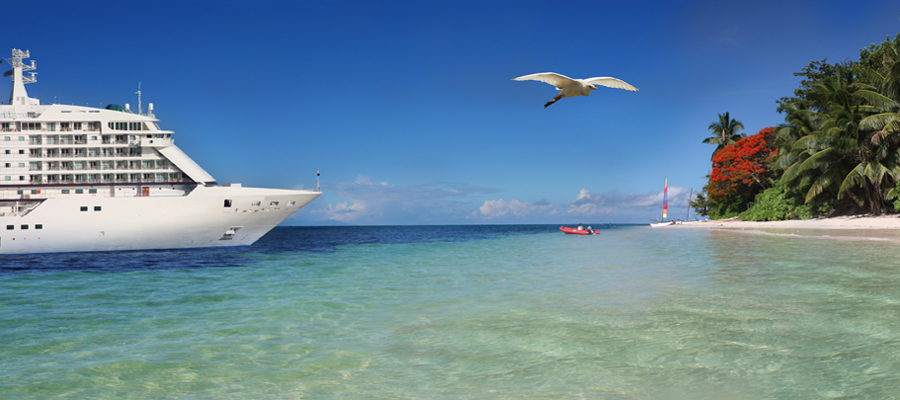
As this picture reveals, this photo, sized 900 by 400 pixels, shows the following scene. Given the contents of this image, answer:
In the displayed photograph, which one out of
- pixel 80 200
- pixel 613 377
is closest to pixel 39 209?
pixel 80 200

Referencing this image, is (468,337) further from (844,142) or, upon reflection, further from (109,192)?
(844,142)

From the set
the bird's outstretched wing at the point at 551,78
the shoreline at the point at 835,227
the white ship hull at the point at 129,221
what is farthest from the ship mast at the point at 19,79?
the shoreline at the point at 835,227

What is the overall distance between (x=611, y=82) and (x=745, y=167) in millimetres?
40654

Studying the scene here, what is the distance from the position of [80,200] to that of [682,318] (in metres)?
29.7

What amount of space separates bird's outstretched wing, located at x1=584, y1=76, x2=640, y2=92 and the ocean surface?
4627 millimetres

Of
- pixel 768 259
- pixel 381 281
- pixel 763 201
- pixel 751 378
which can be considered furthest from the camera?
pixel 763 201

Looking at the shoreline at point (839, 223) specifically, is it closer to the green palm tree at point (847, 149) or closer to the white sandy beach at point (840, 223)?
the white sandy beach at point (840, 223)

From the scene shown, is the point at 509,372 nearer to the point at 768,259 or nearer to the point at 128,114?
the point at 768,259

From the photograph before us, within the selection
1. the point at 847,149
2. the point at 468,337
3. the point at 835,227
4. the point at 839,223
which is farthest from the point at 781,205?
the point at 468,337

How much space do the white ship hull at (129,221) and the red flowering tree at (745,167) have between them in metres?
41.3

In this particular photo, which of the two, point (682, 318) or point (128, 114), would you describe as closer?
point (682, 318)

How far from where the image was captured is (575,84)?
34.3ft

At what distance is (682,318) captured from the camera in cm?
775

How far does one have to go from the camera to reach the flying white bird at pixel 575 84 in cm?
1004
